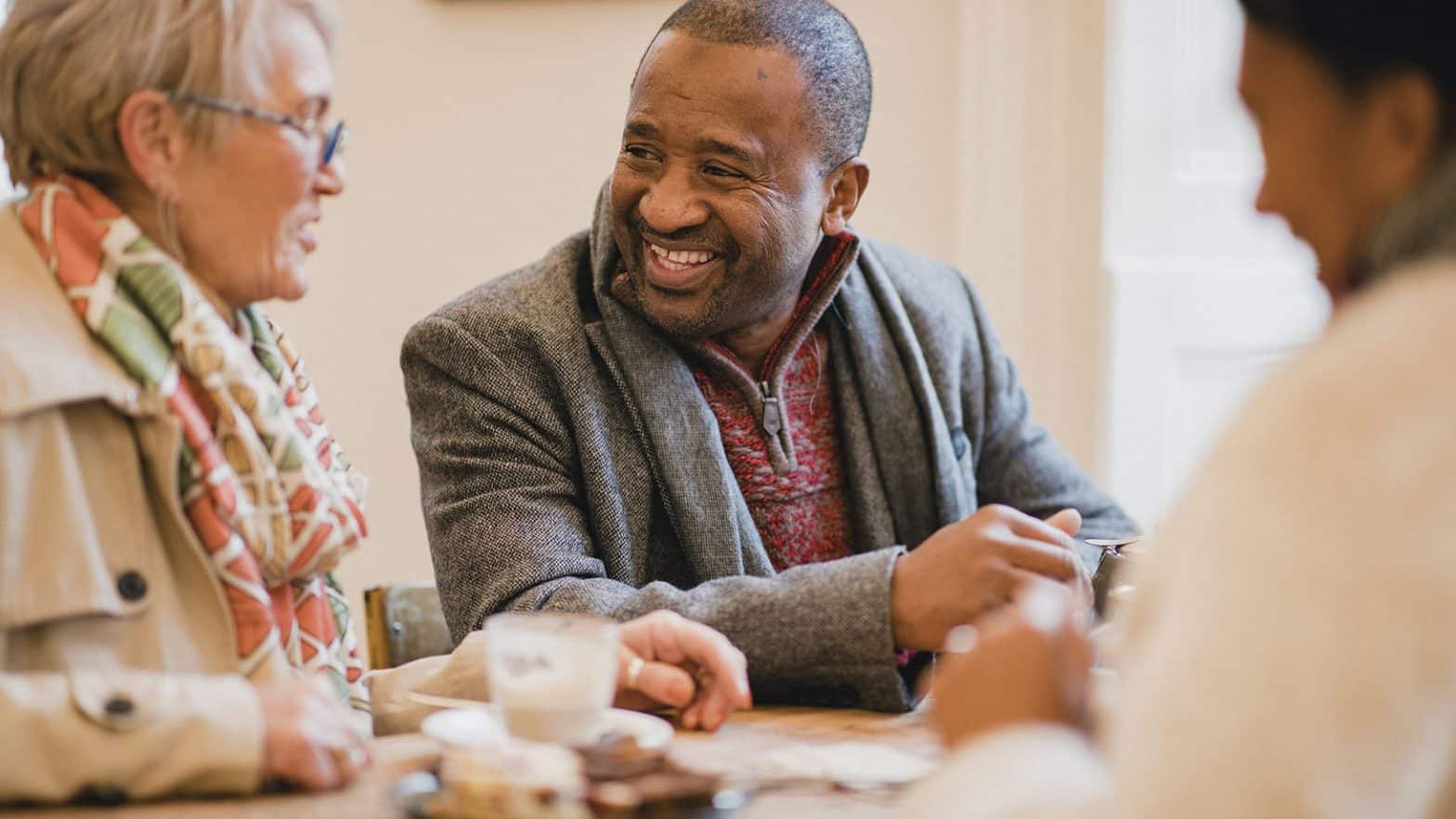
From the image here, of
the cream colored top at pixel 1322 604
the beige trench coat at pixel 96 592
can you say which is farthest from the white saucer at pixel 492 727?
the cream colored top at pixel 1322 604

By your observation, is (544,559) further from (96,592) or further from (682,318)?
(96,592)

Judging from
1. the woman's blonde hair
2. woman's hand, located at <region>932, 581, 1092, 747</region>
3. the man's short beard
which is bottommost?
woman's hand, located at <region>932, 581, 1092, 747</region>

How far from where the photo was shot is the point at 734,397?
7.68 ft

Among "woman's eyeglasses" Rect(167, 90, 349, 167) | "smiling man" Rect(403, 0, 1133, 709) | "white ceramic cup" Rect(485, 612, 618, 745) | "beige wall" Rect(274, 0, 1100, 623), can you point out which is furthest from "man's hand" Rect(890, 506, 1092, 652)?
"beige wall" Rect(274, 0, 1100, 623)

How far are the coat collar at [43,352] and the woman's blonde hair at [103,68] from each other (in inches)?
4.5

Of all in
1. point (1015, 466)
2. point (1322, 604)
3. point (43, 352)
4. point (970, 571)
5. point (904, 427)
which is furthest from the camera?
point (1015, 466)

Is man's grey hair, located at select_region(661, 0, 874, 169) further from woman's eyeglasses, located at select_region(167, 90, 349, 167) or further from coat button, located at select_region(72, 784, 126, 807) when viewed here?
coat button, located at select_region(72, 784, 126, 807)

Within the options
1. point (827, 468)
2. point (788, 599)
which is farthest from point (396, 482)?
point (788, 599)

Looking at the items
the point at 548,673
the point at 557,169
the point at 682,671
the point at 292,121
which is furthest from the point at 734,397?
the point at 557,169

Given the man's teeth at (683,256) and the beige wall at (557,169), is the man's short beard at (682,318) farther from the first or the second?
the beige wall at (557,169)

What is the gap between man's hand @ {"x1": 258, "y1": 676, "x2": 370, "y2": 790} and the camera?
50.3 inches

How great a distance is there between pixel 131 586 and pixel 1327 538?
3.09 ft

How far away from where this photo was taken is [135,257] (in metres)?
1.46

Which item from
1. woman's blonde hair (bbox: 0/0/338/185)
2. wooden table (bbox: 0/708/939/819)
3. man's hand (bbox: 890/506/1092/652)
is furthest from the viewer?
man's hand (bbox: 890/506/1092/652)
